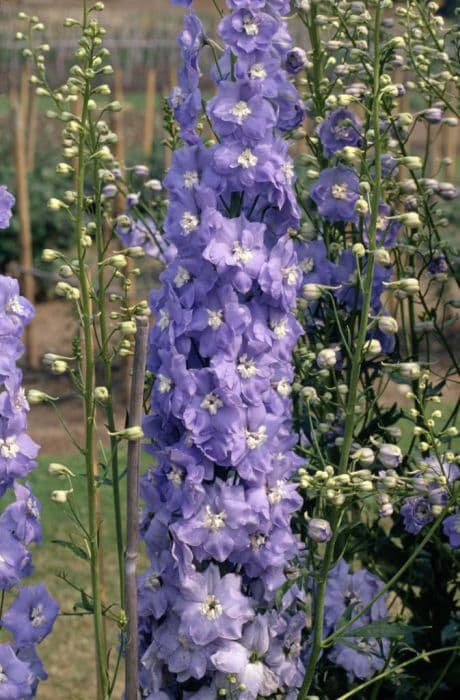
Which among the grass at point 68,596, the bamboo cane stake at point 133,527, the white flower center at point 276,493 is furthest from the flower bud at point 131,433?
the grass at point 68,596

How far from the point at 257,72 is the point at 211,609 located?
93 cm

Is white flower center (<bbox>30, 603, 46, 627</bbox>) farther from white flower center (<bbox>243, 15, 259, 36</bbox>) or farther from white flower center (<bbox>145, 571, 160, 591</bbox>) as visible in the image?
white flower center (<bbox>243, 15, 259, 36</bbox>)

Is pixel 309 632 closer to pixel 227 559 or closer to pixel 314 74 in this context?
pixel 227 559

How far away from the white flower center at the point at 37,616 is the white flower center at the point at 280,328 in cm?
69

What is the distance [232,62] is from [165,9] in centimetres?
3999

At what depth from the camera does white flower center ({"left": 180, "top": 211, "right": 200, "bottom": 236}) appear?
2061mm

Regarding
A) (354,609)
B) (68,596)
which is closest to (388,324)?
(354,609)

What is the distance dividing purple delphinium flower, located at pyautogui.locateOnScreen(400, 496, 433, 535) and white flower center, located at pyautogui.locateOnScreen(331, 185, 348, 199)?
24.7 inches

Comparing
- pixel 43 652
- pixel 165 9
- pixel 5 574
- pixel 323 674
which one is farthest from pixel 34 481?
pixel 165 9

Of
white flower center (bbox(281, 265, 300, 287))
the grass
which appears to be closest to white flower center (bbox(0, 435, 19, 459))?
white flower center (bbox(281, 265, 300, 287))

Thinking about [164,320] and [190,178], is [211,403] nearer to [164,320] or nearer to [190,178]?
[164,320]

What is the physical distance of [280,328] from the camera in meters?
2.12

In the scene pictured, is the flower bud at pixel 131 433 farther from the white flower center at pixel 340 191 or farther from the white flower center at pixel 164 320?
the white flower center at pixel 340 191

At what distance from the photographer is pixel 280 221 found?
7.18 ft
